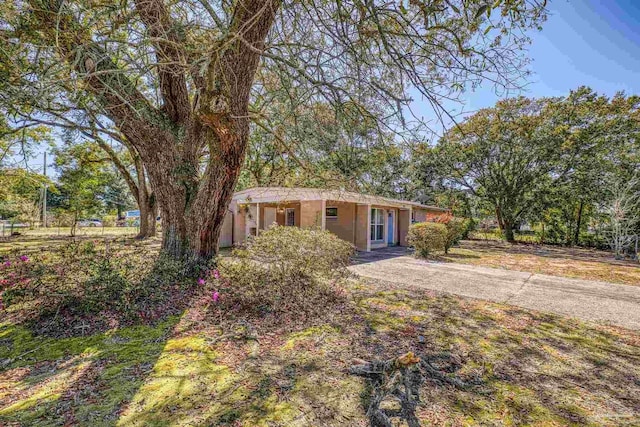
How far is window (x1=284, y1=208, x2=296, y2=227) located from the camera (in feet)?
48.4

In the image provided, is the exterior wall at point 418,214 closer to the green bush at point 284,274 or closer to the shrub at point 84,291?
the green bush at point 284,274

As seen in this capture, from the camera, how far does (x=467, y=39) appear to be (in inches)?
193

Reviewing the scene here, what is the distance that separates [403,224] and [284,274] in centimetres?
1335

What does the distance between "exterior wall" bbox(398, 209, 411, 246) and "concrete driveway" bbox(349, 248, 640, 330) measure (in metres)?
7.21

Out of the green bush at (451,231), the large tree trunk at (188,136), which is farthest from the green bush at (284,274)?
the green bush at (451,231)

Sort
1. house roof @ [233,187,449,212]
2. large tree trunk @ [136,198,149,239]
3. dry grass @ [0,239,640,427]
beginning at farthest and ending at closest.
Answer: large tree trunk @ [136,198,149,239]
house roof @ [233,187,449,212]
dry grass @ [0,239,640,427]

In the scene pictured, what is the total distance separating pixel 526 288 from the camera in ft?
22.4

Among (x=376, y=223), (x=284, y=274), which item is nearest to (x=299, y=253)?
(x=284, y=274)

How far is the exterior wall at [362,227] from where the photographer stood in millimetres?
13430

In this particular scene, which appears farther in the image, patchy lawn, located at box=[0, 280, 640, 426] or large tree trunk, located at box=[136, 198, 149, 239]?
large tree trunk, located at box=[136, 198, 149, 239]

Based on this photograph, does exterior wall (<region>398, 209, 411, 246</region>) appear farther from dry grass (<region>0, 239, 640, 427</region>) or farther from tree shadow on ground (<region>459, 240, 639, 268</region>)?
dry grass (<region>0, 239, 640, 427</region>)

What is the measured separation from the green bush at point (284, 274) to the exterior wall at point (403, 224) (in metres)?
12.2

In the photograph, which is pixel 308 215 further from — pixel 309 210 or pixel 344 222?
pixel 344 222

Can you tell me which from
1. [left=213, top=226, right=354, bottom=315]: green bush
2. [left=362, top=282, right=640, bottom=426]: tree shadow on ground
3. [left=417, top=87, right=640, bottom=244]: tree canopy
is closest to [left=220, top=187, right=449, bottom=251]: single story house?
[left=417, top=87, right=640, bottom=244]: tree canopy
